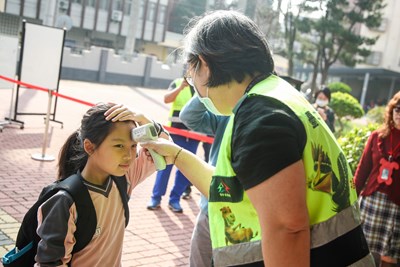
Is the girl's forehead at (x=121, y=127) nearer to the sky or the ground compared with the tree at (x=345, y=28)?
nearer to the ground

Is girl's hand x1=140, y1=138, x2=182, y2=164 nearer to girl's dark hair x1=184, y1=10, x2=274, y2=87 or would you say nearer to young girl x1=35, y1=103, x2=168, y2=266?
young girl x1=35, y1=103, x2=168, y2=266

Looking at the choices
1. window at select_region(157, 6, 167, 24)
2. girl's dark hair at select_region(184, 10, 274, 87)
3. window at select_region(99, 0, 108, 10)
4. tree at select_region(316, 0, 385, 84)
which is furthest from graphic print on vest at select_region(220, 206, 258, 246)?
window at select_region(157, 6, 167, 24)

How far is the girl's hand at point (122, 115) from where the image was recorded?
7.38ft

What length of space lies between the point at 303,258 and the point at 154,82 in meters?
26.9

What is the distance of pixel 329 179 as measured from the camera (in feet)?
4.82

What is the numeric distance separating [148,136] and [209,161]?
92 centimetres

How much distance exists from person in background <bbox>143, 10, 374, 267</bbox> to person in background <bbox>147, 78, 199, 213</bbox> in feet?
12.9

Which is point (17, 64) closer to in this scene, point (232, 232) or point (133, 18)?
point (232, 232)

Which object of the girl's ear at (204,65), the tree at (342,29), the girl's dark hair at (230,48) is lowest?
the girl's ear at (204,65)

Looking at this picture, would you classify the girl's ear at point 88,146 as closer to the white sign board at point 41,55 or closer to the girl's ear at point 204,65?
the girl's ear at point 204,65

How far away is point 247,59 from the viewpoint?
1.58 meters

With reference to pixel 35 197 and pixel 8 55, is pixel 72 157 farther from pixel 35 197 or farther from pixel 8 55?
pixel 8 55

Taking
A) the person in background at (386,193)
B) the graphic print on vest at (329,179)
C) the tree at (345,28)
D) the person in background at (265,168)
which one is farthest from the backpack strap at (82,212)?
the tree at (345,28)

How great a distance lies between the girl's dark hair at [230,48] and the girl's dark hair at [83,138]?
817mm
